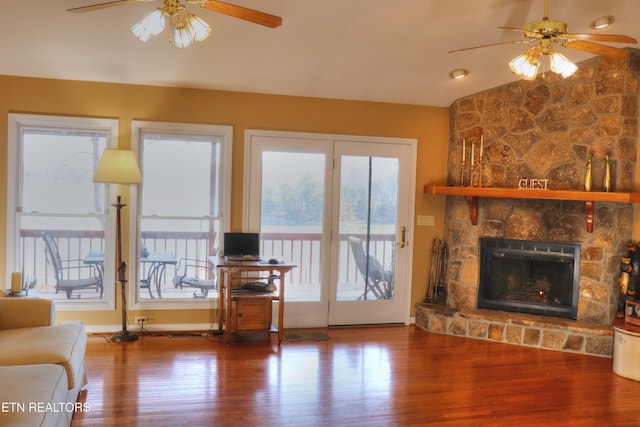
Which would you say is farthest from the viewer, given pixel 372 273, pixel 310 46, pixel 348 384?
pixel 372 273

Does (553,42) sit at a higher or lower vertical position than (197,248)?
higher

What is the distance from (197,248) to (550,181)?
11.4 feet

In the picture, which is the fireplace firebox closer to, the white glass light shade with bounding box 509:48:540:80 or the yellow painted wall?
the yellow painted wall

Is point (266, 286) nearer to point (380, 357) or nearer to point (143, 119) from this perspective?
point (380, 357)

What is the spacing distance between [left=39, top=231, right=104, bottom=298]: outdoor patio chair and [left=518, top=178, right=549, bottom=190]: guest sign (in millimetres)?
4135

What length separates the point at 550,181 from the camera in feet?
16.0

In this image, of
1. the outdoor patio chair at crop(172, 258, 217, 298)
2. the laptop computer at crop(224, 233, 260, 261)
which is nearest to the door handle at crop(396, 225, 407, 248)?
the laptop computer at crop(224, 233, 260, 261)

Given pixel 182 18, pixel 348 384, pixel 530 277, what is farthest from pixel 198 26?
pixel 530 277

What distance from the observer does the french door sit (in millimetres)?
5098

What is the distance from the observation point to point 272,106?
506 centimetres

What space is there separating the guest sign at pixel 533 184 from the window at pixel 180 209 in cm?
284

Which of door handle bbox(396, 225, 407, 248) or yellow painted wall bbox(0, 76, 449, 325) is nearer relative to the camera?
yellow painted wall bbox(0, 76, 449, 325)

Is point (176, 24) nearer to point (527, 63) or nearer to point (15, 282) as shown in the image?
point (527, 63)

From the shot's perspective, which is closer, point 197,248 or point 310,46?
point 310,46
